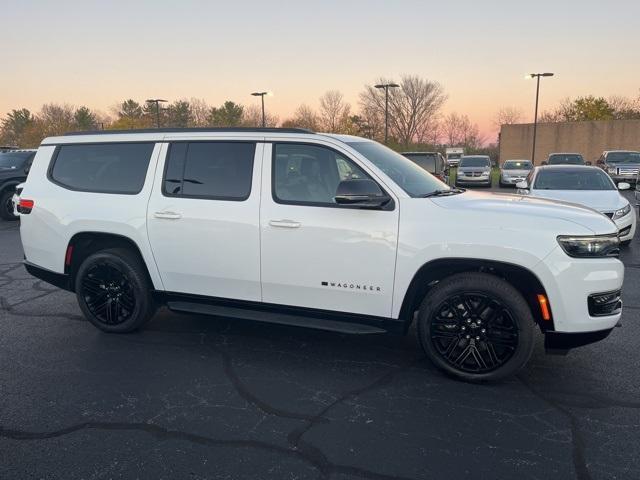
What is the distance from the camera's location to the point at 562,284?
3395 millimetres

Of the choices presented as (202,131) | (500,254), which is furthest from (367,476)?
(202,131)

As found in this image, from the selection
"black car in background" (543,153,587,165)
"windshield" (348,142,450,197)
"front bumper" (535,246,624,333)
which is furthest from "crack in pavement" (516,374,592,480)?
"black car in background" (543,153,587,165)

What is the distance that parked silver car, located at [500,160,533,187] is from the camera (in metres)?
23.9

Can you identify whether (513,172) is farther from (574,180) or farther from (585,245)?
(585,245)

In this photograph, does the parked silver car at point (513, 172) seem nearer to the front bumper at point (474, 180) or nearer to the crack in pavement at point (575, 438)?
the front bumper at point (474, 180)

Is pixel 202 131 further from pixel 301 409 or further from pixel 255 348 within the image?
pixel 301 409

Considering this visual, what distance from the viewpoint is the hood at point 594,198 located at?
8359 mm

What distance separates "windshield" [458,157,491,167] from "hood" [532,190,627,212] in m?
16.8

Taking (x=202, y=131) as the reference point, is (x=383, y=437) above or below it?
below

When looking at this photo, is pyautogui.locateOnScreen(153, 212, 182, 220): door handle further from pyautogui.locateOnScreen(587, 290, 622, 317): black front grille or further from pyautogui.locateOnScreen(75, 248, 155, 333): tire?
pyautogui.locateOnScreen(587, 290, 622, 317): black front grille

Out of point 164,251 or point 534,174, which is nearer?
point 164,251

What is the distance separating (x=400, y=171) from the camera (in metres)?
4.25

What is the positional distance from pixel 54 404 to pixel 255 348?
1661 mm

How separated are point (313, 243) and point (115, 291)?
222cm
